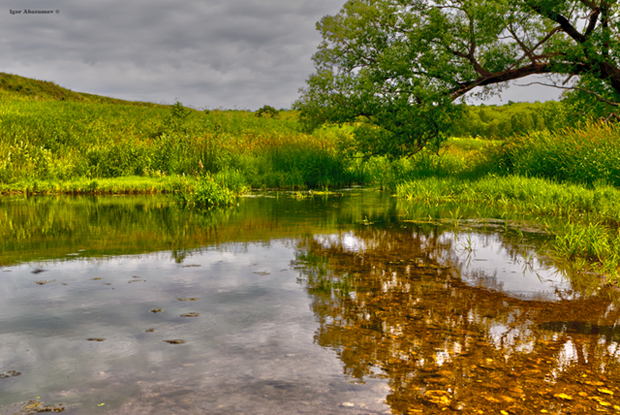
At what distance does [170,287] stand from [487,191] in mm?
11575

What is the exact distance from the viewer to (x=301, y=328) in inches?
148

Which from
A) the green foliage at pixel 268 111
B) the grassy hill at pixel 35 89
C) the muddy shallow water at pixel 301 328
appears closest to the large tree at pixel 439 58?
the muddy shallow water at pixel 301 328

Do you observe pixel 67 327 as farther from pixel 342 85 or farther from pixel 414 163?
pixel 414 163

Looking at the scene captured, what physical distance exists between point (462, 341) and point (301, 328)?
4.40 ft

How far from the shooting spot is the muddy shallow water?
8.85 ft

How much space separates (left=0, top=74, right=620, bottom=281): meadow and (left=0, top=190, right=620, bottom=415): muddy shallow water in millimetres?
2067

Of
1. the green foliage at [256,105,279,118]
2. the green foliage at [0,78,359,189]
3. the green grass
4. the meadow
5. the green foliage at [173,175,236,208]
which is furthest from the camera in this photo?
the green foliage at [256,105,279,118]

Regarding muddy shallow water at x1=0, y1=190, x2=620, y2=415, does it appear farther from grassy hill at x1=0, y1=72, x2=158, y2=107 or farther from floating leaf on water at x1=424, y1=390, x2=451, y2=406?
grassy hill at x1=0, y1=72, x2=158, y2=107

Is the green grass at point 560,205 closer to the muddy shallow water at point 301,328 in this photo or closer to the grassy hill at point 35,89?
the muddy shallow water at point 301,328

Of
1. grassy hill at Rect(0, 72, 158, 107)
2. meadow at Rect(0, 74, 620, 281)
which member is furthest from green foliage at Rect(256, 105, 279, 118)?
meadow at Rect(0, 74, 620, 281)

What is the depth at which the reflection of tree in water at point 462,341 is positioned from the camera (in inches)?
107

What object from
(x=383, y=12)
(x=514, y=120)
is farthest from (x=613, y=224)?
(x=514, y=120)

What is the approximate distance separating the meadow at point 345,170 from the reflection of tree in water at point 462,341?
1980mm

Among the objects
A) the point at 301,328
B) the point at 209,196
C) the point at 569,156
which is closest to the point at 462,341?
the point at 301,328
